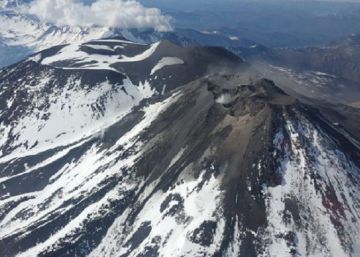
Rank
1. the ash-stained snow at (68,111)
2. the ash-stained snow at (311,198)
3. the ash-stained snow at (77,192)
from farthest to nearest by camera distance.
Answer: the ash-stained snow at (68,111), the ash-stained snow at (77,192), the ash-stained snow at (311,198)

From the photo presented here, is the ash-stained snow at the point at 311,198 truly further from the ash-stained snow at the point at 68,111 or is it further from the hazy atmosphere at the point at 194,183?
the ash-stained snow at the point at 68,111

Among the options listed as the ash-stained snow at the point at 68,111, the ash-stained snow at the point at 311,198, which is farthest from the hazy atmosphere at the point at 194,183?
the ash-stained snow at the point at 68,111

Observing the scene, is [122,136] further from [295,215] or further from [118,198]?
[295,215]

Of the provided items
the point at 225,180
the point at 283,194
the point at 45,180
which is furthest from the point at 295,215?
the point at 45,180

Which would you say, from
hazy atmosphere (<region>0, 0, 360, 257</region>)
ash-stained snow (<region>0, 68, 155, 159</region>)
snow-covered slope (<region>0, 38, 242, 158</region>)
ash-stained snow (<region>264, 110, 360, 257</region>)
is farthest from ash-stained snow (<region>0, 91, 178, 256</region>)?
ash-stained snow (<region>264, 110, 360, 257</region>)

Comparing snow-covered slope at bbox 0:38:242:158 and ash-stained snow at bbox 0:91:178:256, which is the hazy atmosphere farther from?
snow-covered slope at bbox 0:38:242:158

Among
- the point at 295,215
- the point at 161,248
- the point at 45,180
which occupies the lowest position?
the point at 45,180

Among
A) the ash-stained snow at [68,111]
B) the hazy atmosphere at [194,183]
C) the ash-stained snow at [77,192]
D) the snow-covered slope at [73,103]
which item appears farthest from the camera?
the snow-covered slope at [73,103]

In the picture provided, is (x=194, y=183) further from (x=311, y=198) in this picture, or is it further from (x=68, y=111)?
(x=68, y=111)
